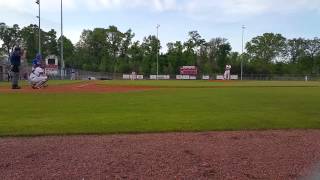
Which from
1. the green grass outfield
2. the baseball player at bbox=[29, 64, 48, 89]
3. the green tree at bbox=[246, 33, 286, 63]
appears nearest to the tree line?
the green tree at bbox=[246, 33, 286, 63]

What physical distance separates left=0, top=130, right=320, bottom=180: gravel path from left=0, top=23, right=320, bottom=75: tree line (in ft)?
420

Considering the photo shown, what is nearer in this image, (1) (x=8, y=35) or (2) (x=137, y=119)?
(2) (x=137, y=119)

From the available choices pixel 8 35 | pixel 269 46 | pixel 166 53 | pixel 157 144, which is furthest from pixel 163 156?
pixel 269 46


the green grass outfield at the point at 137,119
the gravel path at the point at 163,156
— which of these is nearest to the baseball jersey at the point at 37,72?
the green grass outfield at the point at 137,119

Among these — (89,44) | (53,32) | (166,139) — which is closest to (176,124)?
(166,139)

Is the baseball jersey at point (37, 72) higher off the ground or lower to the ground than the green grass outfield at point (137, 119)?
higher

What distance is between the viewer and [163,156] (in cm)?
787

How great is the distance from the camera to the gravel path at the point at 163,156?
22.3 feet

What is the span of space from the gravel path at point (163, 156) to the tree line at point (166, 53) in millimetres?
127879

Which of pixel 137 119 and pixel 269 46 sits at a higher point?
pixel 269 46

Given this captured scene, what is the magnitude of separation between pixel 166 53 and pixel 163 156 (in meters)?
141

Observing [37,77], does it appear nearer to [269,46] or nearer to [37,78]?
[37,78]

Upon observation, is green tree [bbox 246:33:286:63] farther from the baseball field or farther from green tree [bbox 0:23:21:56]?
the baseball field

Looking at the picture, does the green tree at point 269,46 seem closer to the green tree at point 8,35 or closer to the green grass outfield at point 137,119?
the green tree at point 8,35
